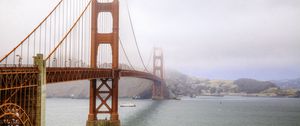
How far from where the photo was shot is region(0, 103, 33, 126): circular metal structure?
62.4 ft

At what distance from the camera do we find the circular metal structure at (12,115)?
19016 millimetres

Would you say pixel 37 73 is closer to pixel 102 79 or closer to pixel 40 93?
pixel 40 93

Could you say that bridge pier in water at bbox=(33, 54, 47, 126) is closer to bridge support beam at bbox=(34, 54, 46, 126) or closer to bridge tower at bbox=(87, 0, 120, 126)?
bridge support beam at bbox=(34, 54, 46, 126)

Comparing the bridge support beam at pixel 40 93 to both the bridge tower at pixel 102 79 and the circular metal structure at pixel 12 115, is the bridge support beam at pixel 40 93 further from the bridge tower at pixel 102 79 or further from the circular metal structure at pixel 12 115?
the bridge tower at pixel 102 79

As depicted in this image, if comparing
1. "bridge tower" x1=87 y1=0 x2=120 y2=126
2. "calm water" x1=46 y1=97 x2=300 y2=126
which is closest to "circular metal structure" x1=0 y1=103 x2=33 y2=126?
"bridge tower" x1=87 y1=0 x2=120 y2=126

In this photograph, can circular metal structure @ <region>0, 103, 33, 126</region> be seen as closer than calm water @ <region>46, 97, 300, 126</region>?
Yes

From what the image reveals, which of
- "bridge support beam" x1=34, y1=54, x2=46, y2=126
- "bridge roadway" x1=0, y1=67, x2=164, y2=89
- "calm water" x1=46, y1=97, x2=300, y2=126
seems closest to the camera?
"bridge roadway" x1=0, y1=67, x2=164, y2=89

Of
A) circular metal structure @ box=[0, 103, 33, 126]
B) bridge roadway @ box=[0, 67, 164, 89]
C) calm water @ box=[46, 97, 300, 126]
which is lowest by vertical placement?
calm water @ box=[46, 97, 300, 126]

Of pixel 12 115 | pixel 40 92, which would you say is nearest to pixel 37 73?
pixel 40 92

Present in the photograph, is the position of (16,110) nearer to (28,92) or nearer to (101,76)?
(28,92)

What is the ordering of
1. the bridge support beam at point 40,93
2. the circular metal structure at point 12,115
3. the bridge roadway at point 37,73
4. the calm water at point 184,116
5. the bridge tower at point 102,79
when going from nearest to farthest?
1. the circular metal structure at point 12,115
2. the bridge roadway at point 37,73
3. the bridge support beam at point 40,93
4. the bridge tower at point 102,79
5. the calm water at point 184,116

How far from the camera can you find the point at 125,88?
156 meters

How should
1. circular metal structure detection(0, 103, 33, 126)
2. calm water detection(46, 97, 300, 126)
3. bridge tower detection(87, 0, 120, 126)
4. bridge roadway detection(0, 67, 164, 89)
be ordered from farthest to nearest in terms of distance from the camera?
calm water detection(46, 97, 300, 126) → bridge tower detection(87, 0, 120, 126) → bridge roadway detection(0, 67, 164, 89) → circular metal structure detection(0, 103, 33, 126)

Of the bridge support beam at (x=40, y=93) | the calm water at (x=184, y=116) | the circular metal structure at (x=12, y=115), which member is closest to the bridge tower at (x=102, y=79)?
the calm water at (x=184, y=116)
